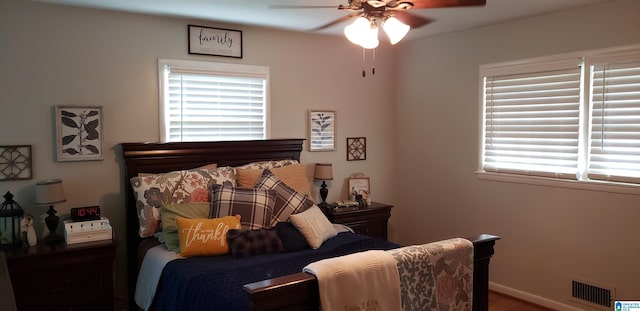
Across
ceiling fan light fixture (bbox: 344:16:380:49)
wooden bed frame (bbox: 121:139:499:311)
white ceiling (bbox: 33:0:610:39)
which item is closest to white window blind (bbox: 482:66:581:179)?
white ceiling (bbox: 33:0:610:39)

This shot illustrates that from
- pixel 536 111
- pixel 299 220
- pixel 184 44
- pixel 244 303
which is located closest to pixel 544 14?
pixel 536 111

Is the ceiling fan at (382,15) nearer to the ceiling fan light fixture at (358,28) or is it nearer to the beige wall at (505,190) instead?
the ceiling fan light fixture at (358,28)

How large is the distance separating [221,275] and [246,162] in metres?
1.58

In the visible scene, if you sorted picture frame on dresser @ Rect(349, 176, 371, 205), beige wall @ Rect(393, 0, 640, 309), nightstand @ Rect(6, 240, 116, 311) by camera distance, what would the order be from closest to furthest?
nightstand @ Rect(6, 240, 116, 311) → beige wall @ Rect(393, 0, 640, 309) → picture frame on dresser @ Rect(349, 176, 371, 205)

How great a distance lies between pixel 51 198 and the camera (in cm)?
310

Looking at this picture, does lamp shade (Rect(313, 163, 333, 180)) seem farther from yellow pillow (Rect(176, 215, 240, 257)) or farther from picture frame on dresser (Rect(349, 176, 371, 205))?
yellow pillow (Rect(176, 215, 240, 257))

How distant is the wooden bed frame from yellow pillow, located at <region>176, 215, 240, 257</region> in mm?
723

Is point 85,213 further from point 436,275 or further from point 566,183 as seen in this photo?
point 566,183

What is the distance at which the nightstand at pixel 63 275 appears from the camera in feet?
9.32

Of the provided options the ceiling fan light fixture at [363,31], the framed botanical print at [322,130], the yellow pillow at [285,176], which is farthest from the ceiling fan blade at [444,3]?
the framed botanical print at [322,130]

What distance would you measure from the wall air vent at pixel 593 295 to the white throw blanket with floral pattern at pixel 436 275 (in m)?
1.51

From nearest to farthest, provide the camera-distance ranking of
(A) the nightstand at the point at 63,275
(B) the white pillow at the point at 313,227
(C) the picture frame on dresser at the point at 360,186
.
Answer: (A) the nightstand at the point at 63,275
(B) the white pillow at the point at 313,227
(C) the picture frame on dresser at the point at 360,186

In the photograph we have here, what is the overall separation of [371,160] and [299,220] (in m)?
1.90

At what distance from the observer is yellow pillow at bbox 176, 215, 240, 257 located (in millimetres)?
2896
